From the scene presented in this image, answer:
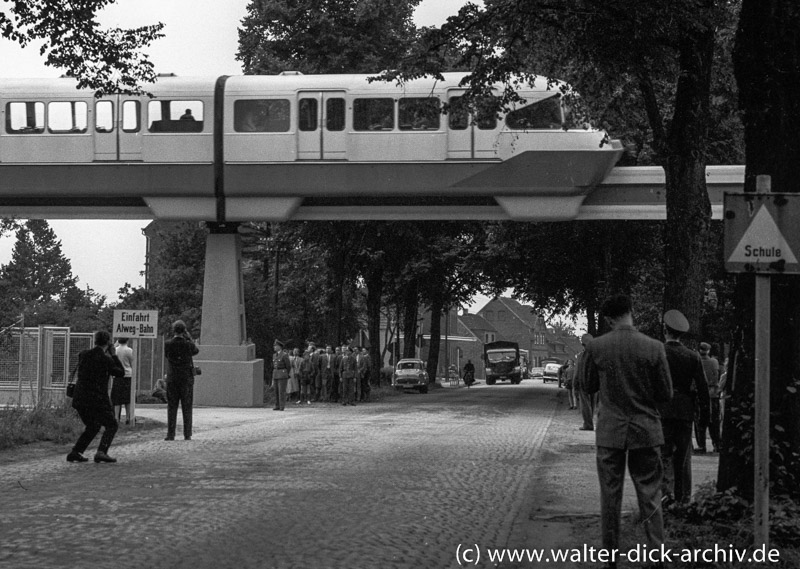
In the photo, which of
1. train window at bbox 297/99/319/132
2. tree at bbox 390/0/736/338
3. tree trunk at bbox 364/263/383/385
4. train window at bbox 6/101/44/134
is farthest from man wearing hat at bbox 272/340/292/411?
tree trunk at bbox 364/263/383/385

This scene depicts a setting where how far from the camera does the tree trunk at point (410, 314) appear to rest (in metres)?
52.9

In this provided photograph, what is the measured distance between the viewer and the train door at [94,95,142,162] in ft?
113

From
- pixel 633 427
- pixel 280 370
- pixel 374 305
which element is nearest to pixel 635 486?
pixel 633 427

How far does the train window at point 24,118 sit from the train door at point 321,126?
699 centimetres

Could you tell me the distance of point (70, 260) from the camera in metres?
120

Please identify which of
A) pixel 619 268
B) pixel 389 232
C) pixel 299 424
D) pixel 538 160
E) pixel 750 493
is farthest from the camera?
pixel 389 232

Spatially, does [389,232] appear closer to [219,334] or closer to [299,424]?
[219,334]

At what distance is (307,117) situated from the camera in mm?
34281

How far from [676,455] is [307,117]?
81.0 ft

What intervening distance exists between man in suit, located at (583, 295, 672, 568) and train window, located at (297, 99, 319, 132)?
2672 centimetres

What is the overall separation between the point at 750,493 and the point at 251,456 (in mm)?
9235

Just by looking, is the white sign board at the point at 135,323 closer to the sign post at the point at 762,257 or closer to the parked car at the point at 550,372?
the sign post at the point at 762,257

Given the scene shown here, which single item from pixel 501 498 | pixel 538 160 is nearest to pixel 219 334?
pixel 538 160

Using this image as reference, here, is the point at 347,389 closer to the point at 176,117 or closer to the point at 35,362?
the point at 176,117
